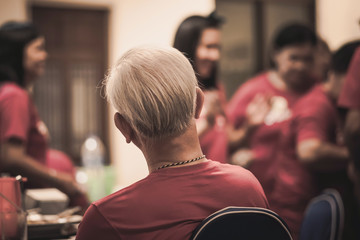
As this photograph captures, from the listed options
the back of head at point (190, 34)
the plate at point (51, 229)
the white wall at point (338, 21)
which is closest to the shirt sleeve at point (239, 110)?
the back of head at point (190, 34)

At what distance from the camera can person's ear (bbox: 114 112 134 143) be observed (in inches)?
41.4

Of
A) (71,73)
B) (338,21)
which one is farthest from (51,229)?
(71,73)

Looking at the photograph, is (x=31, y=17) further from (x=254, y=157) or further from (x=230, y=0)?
(x=254, y=157)

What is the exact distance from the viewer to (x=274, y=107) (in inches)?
111

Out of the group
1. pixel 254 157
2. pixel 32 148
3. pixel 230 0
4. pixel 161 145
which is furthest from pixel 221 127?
pixel 230 0

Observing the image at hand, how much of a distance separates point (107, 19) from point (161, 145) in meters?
4.84

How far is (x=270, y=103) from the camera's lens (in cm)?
285

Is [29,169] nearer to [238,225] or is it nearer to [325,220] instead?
[325,220]

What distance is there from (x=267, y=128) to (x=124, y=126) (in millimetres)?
1862

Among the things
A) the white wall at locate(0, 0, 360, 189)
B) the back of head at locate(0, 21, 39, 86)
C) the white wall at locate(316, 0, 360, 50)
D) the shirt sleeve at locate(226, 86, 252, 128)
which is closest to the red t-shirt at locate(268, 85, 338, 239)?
the shirt sleeve at locate(226, 86, 252, 128)

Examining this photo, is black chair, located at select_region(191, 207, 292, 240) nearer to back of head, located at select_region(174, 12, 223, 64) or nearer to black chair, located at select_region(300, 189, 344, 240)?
black chair, located at select_region(300, 189, 344, 240)

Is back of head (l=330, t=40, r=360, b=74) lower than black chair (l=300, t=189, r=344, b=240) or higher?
higher

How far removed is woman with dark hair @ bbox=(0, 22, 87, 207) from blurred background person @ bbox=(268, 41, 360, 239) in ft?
3.40

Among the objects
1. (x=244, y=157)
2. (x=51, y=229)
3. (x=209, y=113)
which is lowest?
(x=244, y=157)
